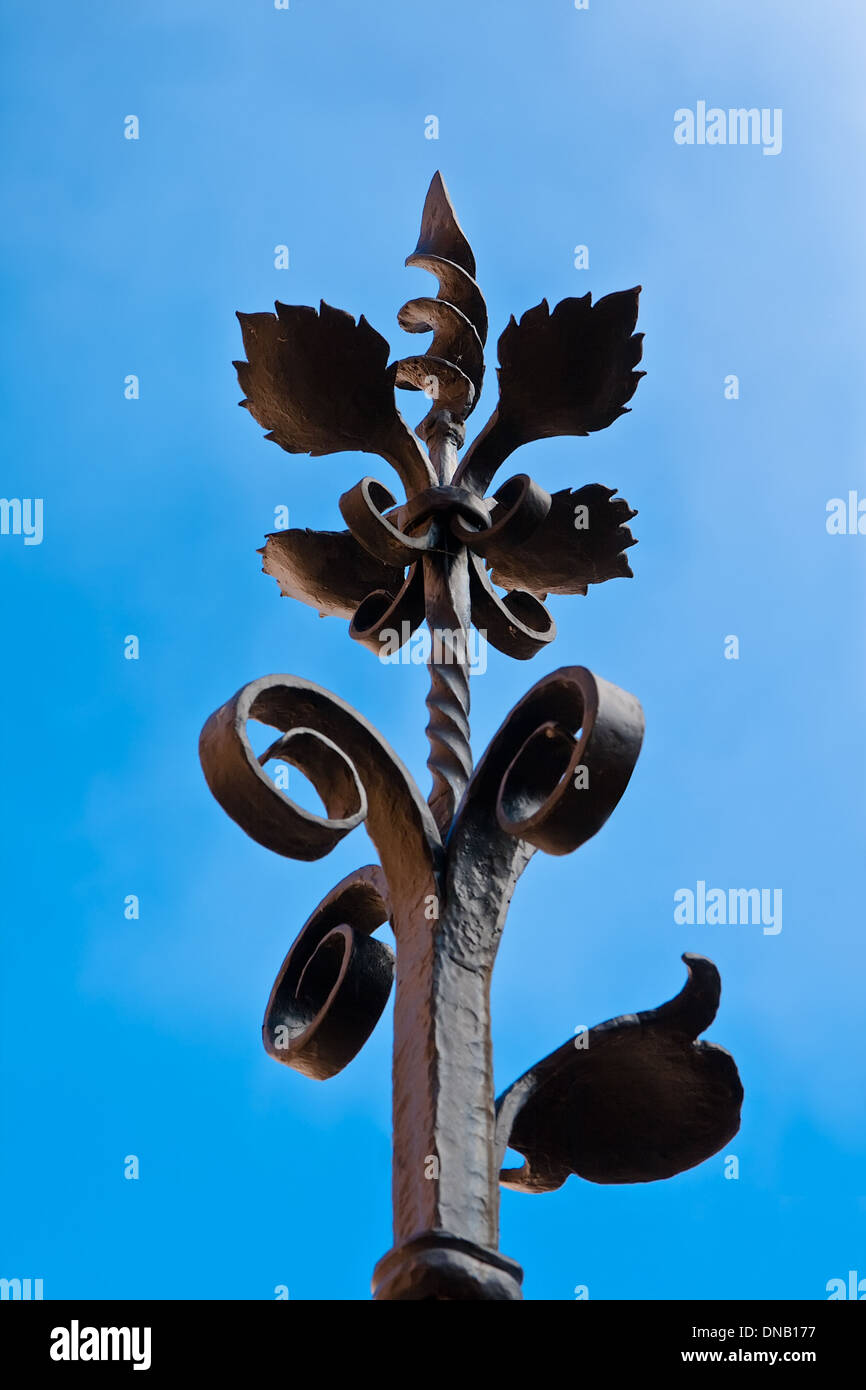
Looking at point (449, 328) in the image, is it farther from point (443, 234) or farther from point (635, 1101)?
point (635, 1101)

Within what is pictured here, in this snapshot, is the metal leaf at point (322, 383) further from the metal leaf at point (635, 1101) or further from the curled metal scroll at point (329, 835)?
the metal leaf at point (635, 1101)

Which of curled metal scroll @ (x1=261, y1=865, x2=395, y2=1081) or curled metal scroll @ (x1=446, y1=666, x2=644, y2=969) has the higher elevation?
curled metal scroll @ (x1=446, y1=666, x2=644, y2=969)

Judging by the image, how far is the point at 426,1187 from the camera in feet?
9.39

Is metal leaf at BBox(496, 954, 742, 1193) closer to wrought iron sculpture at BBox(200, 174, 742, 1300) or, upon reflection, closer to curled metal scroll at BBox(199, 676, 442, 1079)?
wrought iron sculpture at BBox(200, 174, 742, 1300)

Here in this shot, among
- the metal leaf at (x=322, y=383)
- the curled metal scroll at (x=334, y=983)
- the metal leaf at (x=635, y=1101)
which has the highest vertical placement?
the metal leaf at (x=322, y=383)

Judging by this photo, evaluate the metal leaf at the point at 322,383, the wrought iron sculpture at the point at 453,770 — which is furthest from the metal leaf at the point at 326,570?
the metal leaf at the point at 322,383

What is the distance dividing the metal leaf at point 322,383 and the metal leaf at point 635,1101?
4.19ft

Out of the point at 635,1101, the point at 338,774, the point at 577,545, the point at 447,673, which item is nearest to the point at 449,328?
the point at 577,545

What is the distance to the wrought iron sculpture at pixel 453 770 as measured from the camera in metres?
2.97

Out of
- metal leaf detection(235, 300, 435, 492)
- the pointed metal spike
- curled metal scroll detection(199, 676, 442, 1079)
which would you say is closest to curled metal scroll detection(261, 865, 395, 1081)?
curled metal scroll detection(199, 676, 442, 1079)

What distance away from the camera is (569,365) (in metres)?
3.90

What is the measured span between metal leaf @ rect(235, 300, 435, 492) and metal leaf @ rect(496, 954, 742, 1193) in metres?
1.28

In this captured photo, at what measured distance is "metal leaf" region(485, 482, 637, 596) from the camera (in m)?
4.05
